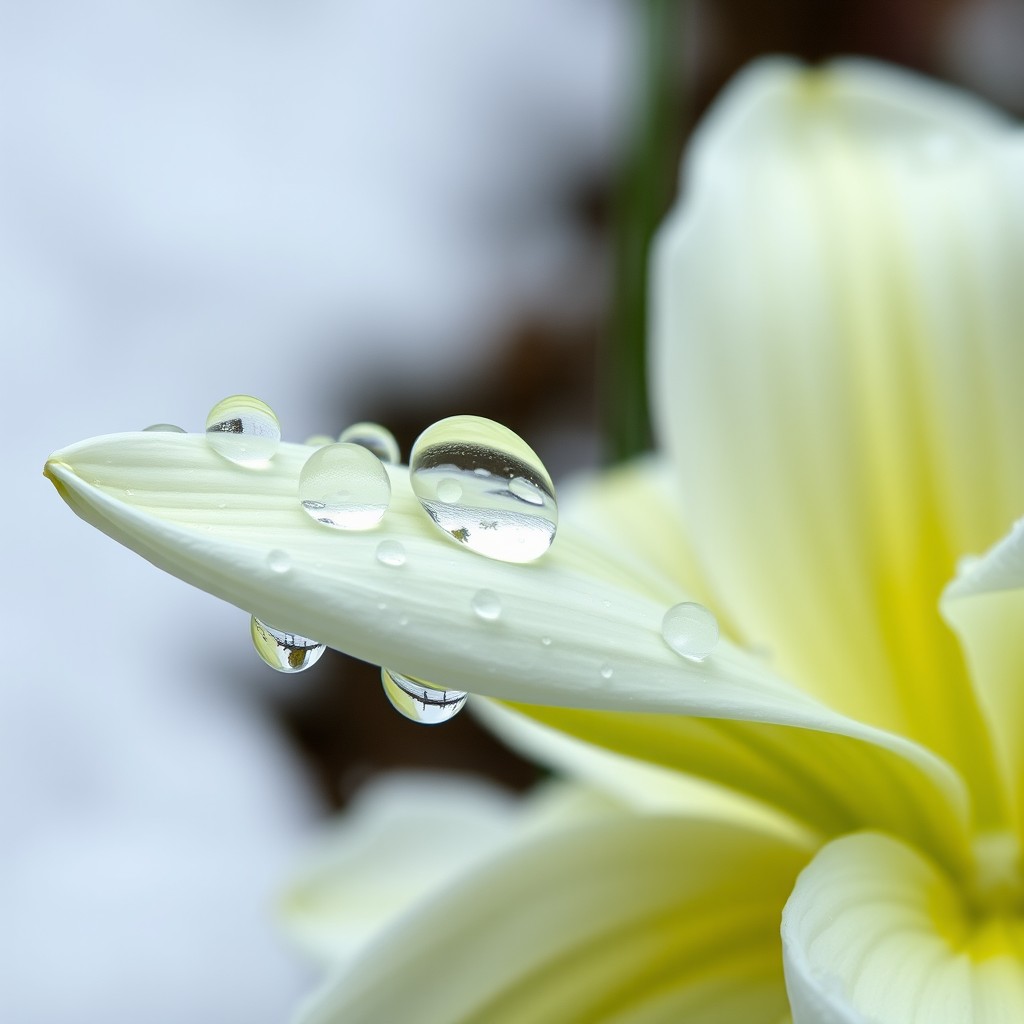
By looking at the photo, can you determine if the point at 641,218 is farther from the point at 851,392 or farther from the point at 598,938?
the point at 598,938

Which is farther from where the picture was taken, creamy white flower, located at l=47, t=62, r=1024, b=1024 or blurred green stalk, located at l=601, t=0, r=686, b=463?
blurred green stalk, located at l=601, t=0, r=686, b=463

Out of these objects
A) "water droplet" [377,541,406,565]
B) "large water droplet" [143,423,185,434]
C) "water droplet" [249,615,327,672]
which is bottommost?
"water droplet" [249,615,327,672]

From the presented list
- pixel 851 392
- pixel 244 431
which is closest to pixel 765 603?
pixel 851 392

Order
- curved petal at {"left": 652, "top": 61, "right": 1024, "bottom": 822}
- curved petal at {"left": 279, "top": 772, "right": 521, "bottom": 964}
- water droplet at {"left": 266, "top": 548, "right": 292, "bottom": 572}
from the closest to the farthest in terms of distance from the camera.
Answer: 1. water droplet at {"left": 266, "top": 548, "right": 292, "bottom": 572}
2. curved petal at {"left": 652, "top": 61, "right": 1024, "bottom": 822}
3. curved petal at {"left": 279, "top": 772, "right": 521, "bottom": 964}

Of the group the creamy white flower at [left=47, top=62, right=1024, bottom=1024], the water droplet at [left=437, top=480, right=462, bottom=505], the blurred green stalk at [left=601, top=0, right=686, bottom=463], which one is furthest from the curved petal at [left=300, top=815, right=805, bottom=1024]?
the blurred green stalk at [left=601, top=0, right=686, bottom=463]

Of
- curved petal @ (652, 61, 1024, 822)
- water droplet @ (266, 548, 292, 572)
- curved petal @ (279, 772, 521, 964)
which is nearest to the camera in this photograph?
water droplet @ (266, 548, 292, 572)

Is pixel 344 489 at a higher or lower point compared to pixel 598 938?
higher

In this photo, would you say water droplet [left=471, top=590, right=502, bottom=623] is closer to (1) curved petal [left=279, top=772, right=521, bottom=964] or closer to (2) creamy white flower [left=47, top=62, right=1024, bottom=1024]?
(2) creamy white flower [left=47, top=62, right=1024, bottom=1024]

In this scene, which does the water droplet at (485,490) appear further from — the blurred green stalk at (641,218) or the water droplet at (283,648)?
the blurred green stalk at (641,218)
